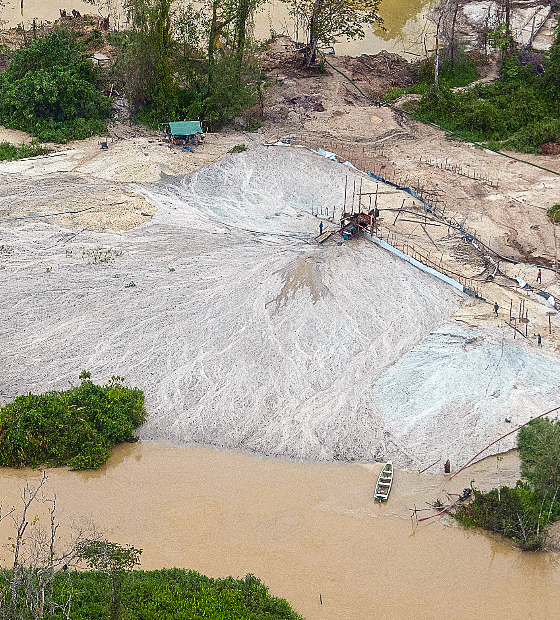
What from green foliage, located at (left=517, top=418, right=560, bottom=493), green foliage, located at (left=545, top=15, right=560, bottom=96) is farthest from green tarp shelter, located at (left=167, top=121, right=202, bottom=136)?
green foliage, located at (left=517, top=418, right=560, bottom=493)

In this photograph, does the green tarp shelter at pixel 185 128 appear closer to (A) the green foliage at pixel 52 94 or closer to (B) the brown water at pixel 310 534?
(A) the green foliage at pixel 52 94

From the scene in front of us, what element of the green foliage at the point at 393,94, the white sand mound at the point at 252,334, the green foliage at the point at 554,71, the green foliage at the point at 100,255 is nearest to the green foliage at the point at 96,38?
the green foliage at the point at 393,94

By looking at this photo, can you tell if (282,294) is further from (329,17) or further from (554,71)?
(329,17)

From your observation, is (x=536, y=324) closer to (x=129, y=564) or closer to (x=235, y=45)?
(x=129, y=564)

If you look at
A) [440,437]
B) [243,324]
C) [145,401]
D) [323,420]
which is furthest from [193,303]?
[440,437]

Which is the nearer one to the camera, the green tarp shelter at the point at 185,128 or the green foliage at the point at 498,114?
the green tarp shelter at the point at 185,128

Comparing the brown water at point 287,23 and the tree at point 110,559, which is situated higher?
the brown water at point 287,23

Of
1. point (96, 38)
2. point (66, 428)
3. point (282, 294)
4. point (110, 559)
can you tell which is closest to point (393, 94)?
point (96, 38)
